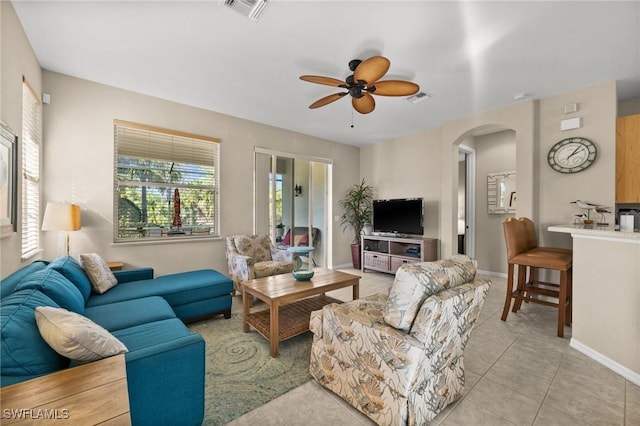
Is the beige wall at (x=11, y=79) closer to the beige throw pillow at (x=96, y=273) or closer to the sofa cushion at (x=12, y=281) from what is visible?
the sofa cushion at (x=12, y=281)

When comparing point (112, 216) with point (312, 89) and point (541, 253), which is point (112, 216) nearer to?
point (312, 89)

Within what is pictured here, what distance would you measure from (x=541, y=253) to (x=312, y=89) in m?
3.22

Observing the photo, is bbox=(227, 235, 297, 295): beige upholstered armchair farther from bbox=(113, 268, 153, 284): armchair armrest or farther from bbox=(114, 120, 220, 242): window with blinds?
bbox=(113, 268, 153, 284): armchair armrest

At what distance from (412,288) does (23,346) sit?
170 cm

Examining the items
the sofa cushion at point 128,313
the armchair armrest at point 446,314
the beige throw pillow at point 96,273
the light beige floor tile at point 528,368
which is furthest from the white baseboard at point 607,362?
the beige throw pillow at point 96,273

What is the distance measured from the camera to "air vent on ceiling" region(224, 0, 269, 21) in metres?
1.97

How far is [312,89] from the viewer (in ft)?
11.0

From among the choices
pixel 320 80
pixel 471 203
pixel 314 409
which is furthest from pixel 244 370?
pixel 471 203

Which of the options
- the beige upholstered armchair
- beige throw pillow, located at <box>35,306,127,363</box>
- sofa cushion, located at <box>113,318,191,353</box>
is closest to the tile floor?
sofa cushion, located at <box>113,318,191,353</box>

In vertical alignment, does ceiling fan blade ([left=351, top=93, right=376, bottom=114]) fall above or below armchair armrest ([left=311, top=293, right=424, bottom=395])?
above

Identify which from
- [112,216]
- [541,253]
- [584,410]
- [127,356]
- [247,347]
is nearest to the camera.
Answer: [127,356]

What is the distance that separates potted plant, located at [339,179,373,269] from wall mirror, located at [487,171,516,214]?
7.43 ft

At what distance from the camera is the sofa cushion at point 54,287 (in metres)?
1.56

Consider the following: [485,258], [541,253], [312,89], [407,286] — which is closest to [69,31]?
[312,89]
